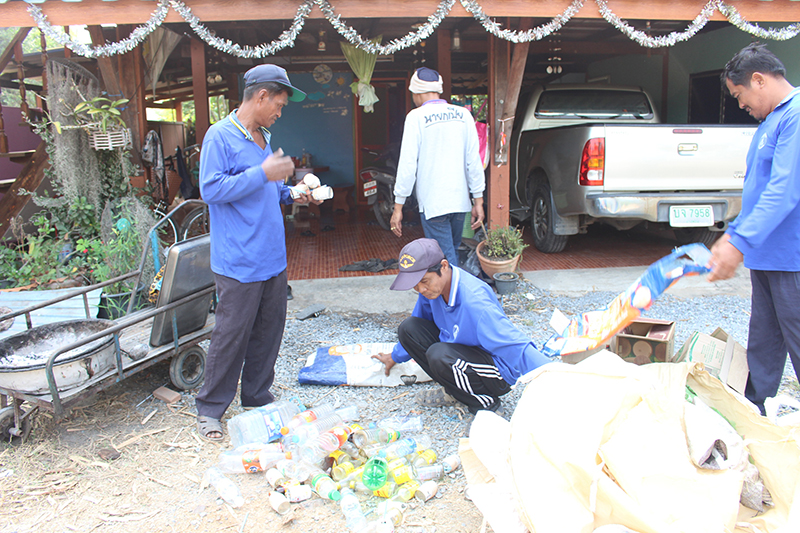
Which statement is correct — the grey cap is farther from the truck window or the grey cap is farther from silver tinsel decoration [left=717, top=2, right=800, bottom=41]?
the truck window

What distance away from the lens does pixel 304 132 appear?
11.3 metres

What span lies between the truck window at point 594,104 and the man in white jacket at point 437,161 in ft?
11.4

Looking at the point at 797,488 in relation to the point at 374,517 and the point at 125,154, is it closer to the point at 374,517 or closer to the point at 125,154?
the point at 374,517

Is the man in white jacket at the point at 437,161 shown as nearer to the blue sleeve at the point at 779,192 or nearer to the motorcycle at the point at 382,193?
the blue sleeve at the point at 779,192

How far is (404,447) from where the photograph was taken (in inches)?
119

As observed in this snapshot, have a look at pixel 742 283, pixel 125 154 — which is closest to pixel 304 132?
pixel 125 154

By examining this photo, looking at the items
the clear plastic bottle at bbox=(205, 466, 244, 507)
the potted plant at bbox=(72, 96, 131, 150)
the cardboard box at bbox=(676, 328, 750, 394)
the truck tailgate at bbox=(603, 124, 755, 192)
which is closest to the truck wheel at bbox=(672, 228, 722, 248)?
the truck tailgate at bbox=(603, 124, 755, 192)

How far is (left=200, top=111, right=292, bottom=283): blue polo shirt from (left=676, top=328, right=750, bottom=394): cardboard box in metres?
2.51

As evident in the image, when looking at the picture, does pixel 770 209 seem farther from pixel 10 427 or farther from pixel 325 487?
pixel 10 427

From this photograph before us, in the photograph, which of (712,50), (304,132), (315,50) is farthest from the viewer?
(304,132)

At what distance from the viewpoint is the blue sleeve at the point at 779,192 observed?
8.59 ft

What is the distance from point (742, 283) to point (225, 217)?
5.48 metres

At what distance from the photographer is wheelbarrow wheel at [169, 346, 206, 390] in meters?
3.77

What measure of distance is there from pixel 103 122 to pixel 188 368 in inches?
127
